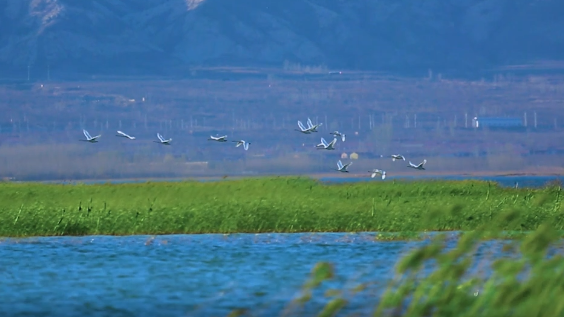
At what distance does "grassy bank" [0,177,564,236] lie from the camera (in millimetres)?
29859

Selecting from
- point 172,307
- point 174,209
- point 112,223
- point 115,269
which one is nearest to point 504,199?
point 174,209

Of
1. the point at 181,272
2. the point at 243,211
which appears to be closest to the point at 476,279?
the point at 181,272

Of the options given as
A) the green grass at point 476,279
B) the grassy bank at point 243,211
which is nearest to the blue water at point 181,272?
the grassy bank at point 243,211

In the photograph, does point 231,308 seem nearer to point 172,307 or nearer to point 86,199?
point 172,307

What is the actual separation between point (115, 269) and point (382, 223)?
9.75 meters

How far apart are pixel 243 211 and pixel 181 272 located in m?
8.13

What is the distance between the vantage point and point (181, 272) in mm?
22812

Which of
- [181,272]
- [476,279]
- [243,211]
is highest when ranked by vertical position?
[476,279]

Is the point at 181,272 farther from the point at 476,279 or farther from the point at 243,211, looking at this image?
the point at 476,279

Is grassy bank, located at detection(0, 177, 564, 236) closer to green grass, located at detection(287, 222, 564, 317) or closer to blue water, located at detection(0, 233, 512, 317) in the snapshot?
blue water, located at detection(0, 233, 512, 317)

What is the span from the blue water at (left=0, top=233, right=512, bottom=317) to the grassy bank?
1.98 ft

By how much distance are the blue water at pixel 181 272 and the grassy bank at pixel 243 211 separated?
60 cm

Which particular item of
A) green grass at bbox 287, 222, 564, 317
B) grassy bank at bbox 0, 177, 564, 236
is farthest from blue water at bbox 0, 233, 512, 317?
green grass at bbox 287, 222, 564, 317

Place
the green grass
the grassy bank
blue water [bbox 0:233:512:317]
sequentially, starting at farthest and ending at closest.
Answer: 1. the grassy bank
2. blue water [bbox 0:233:512:317]
3. the green grass
